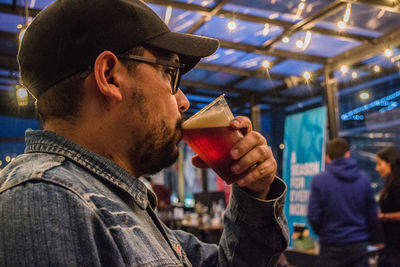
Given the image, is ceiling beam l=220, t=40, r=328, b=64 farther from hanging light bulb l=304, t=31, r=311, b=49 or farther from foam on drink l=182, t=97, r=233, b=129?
foam on drink l=182, t=97, r=233, b=129

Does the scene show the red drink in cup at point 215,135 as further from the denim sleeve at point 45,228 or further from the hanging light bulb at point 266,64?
the hanging light bulb at point 266,64

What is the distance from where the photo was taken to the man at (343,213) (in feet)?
10.9

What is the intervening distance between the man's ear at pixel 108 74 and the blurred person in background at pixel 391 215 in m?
2.94

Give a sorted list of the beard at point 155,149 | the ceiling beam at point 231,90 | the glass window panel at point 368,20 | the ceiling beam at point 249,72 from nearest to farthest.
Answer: the beard at point 155,149 → the ceiling beam at point 231,90 → the ceiling beam at point 249,72 → the glass window panel at point 368,20

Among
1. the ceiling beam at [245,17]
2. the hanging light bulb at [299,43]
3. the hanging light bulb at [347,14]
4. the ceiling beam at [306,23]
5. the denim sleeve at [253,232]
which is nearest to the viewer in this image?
the denim sleeve at [253,232]

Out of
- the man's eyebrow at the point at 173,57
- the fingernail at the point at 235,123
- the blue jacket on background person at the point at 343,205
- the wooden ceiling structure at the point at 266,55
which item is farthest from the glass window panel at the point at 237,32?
the blue jacket on background person at the point at 343,205

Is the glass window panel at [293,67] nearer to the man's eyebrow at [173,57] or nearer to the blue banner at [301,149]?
the blue banner at [301,149]

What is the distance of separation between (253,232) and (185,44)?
22.5 inches

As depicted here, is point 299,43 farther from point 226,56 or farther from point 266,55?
point 226,56

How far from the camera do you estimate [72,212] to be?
581 mm

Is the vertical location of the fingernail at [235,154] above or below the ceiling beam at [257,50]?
below

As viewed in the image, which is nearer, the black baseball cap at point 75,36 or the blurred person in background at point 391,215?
the black baseball cap at point 75,36

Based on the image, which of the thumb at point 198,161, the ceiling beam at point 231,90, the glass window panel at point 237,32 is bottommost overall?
the thumb at point 198,161

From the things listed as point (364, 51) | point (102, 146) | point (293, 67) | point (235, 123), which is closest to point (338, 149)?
point (364, 51)
